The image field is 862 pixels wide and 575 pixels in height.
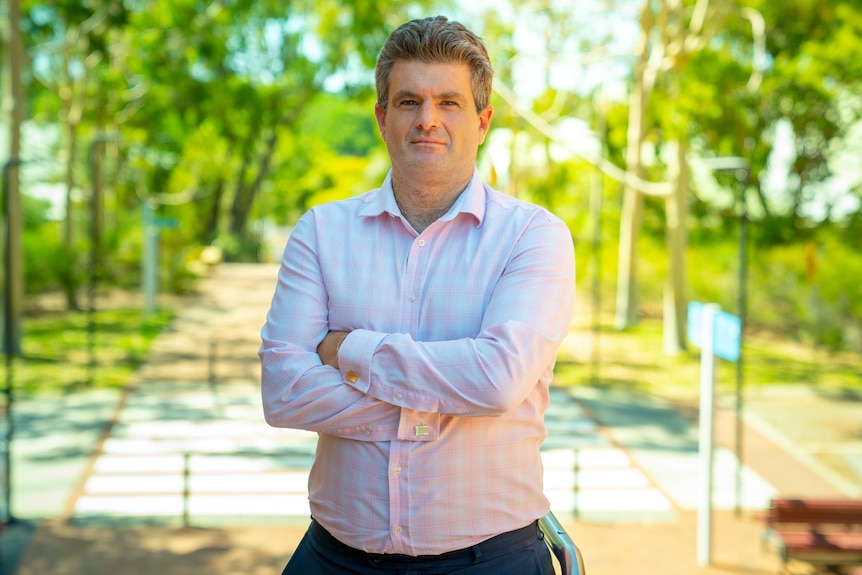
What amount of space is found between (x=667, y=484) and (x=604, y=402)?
4.82 m

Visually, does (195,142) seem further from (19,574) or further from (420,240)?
(420,240)

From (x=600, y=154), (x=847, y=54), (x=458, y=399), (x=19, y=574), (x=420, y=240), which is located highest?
(x=847, y=54)

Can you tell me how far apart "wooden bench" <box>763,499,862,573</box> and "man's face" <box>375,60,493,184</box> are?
6501 millimetres

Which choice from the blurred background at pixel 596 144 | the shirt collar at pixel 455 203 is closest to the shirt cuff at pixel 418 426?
the shirt collar at pixel 455 203

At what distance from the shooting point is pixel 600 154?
24641 millimetres

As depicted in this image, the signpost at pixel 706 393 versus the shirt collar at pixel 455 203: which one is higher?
the shirt collar at pixel 455 203

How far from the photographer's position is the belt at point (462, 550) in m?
1.80

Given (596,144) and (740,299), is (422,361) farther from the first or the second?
(596,144)

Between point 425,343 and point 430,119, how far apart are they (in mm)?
419

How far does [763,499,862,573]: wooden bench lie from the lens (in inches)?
293

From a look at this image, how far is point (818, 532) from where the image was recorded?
7.84 meters

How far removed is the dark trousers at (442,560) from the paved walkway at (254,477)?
603 centimetres

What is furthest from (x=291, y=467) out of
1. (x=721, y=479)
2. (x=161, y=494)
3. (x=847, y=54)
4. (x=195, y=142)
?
(x=195, y=142)

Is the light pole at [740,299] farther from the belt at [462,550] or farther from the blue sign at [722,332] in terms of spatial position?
the belt at [462,550]
